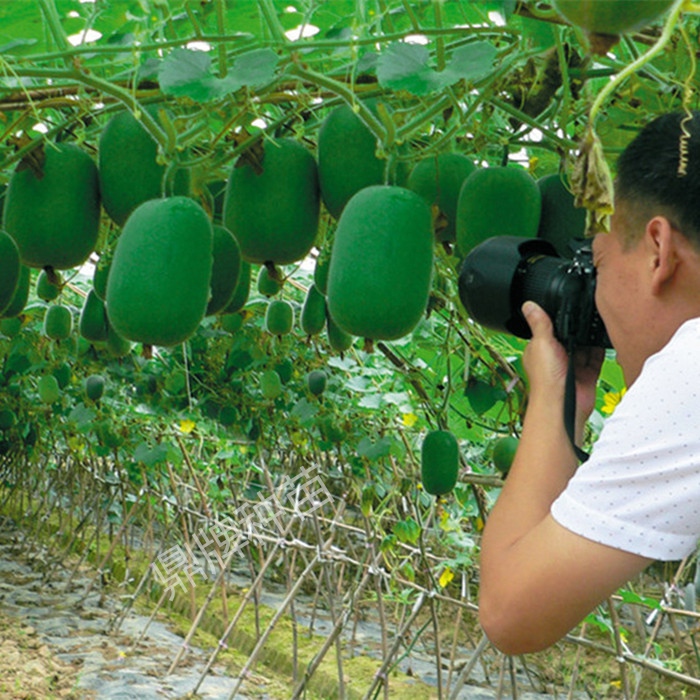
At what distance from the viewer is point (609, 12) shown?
0.53 m

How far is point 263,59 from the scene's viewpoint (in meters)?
1.04

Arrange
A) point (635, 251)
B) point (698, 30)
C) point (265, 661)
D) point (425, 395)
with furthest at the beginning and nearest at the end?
point (265, 661) → point (425, 395) → point (698, 30) → point (635, 251)

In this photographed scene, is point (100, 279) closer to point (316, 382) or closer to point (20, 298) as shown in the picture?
point (20, 298)

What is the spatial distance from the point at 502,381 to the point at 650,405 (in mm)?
1344

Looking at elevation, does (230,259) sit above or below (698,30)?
below

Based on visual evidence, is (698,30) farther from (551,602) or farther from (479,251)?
(551,602)

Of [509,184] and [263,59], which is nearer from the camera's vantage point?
[263,59]

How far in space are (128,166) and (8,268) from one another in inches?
9.4

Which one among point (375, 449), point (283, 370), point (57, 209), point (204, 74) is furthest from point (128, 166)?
point (283, 370)

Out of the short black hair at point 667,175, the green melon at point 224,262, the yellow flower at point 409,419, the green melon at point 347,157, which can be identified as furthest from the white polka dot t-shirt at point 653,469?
the yellow flower at point 409,419

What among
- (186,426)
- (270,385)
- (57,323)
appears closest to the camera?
(57,323)

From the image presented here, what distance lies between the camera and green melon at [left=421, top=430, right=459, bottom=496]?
215cm

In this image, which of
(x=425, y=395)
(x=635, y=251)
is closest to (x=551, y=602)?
(x=635, y=251)

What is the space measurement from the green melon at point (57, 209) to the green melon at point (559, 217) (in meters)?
0.58
